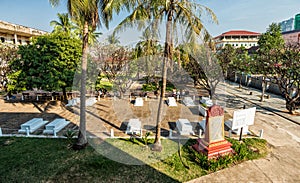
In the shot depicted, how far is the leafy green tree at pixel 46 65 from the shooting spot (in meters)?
15.1

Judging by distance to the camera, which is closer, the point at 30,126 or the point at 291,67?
the point at 30,126

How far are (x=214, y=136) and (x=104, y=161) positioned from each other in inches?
209

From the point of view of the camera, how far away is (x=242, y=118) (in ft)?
32.3

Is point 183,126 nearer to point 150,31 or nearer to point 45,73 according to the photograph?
point 150,31

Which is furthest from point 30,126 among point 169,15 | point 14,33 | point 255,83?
point 255,83

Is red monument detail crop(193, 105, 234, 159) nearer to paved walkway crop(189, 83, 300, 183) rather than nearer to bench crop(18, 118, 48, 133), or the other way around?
paved walkway crop(189, 83, 300, 183)

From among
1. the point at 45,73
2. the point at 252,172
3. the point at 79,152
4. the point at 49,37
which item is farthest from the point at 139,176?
the point at 49,37

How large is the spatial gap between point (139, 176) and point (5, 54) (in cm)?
2441

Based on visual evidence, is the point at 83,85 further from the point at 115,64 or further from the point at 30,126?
the point at 115,64

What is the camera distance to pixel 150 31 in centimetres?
784

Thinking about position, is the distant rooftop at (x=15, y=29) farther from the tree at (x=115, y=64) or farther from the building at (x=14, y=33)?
the tree at (x=115, y=64)

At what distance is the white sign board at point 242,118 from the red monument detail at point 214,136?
1337 mm

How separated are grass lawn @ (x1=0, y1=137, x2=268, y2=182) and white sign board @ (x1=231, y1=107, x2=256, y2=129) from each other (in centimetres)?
102

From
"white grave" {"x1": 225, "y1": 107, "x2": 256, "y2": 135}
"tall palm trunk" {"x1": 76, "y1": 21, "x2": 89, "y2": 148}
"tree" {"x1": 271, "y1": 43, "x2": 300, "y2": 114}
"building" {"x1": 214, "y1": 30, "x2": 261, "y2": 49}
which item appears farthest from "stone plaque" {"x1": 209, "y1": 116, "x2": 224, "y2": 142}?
"building" {"x1": 214, "y1": 30, "x2": 261, "y2": 49}
